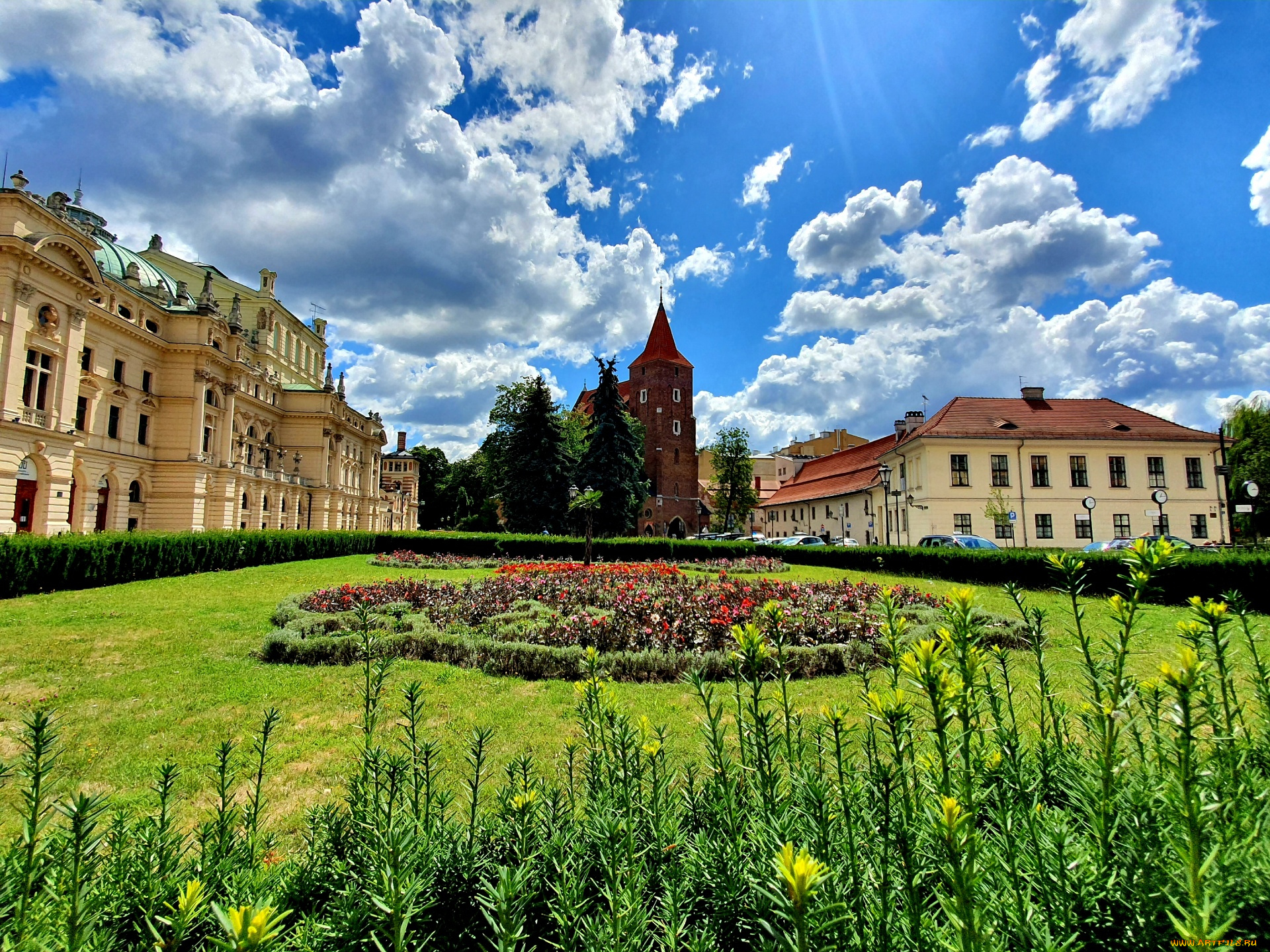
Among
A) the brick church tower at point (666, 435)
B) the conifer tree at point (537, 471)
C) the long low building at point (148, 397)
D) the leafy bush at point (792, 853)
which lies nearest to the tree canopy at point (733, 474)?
the brick church tower at point (666, 435)

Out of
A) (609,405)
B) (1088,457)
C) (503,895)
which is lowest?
(503,895)

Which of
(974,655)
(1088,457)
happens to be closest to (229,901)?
(974,655)

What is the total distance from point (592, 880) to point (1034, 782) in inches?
57.2

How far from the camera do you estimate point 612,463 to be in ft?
147

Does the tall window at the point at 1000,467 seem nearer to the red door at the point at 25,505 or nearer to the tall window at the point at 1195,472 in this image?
the tall window at the point at 1195,472

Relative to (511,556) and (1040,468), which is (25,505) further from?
(1040,468)

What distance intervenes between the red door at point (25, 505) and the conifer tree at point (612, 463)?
29.0 m

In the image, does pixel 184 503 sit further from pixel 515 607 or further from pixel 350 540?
pixel 515 607

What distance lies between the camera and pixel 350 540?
35.8m

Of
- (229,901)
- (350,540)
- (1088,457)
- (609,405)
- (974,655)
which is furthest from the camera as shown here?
(609,405)

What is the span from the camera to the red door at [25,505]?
25.2 m

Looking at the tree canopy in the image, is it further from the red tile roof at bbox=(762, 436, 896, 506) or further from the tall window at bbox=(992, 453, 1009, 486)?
the tall window at bbox=(992, 453, 1009, 486)

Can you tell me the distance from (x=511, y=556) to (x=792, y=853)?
29.2 meters

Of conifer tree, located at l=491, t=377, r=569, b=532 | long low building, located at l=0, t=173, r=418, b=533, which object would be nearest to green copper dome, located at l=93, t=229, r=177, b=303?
long low building, located at l=0, t=173, r=418, b=533
